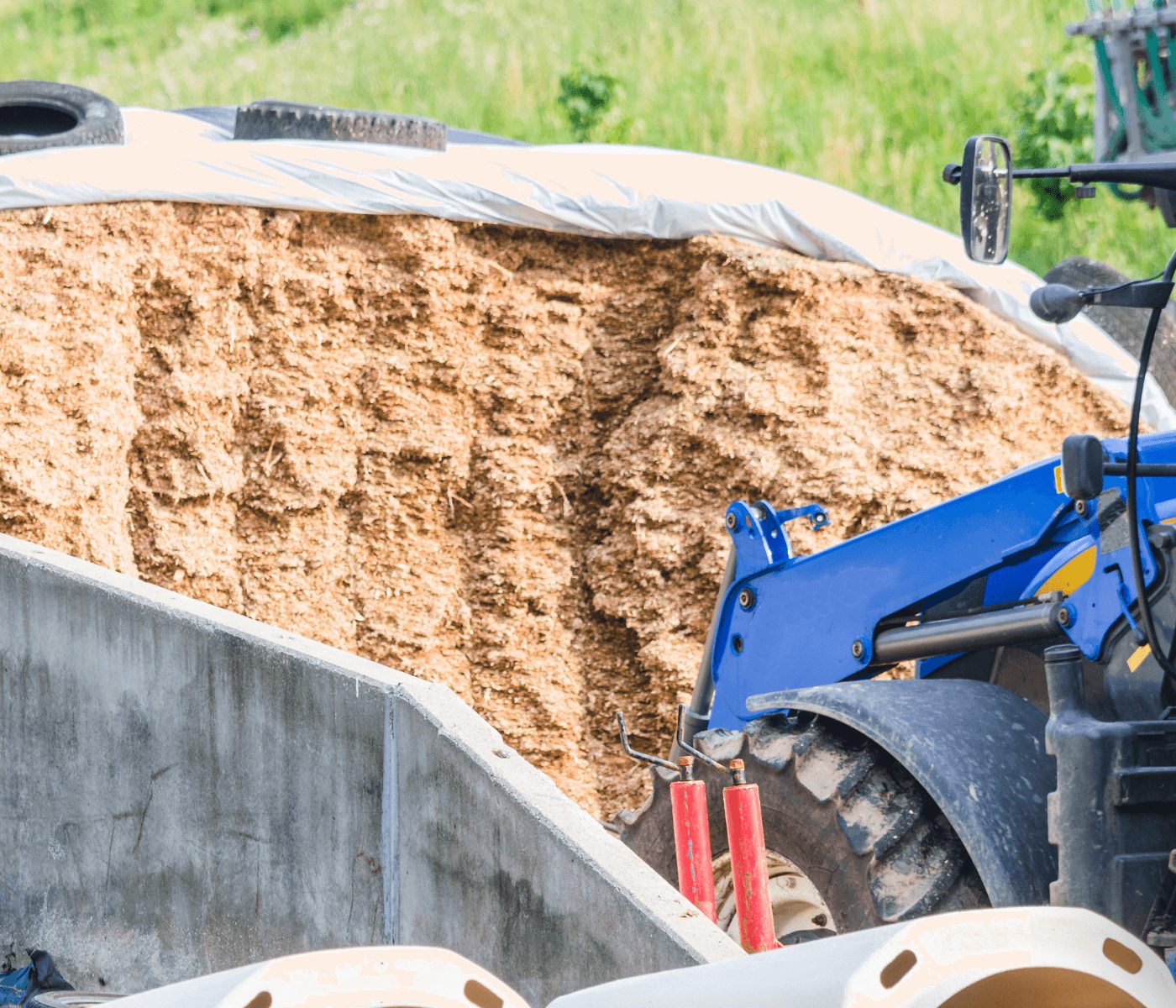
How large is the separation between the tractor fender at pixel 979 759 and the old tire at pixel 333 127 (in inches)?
206

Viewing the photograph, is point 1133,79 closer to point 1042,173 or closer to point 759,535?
point 759,535

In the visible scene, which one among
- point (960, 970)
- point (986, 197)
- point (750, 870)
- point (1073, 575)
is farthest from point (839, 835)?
point (960, 970)

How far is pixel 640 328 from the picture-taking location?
895 centimetres

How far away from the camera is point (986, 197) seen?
137 inches

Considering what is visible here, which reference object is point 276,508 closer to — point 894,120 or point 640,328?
point 640,328

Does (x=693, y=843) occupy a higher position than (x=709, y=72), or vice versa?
(x=709, y=72)

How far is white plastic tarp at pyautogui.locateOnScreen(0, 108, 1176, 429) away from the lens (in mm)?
8258

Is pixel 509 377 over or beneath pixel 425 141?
beneath

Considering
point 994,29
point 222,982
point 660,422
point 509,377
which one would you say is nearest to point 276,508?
point 509,377

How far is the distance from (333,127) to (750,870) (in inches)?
222

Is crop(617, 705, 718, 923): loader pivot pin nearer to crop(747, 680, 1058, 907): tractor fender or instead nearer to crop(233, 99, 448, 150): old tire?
crop(747, 680, 1058, 907): tractor fender

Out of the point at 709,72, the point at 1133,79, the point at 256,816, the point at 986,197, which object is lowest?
the point at 256,816

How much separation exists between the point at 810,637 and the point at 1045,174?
231 cm

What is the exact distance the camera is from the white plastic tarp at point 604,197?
27.1 feet
